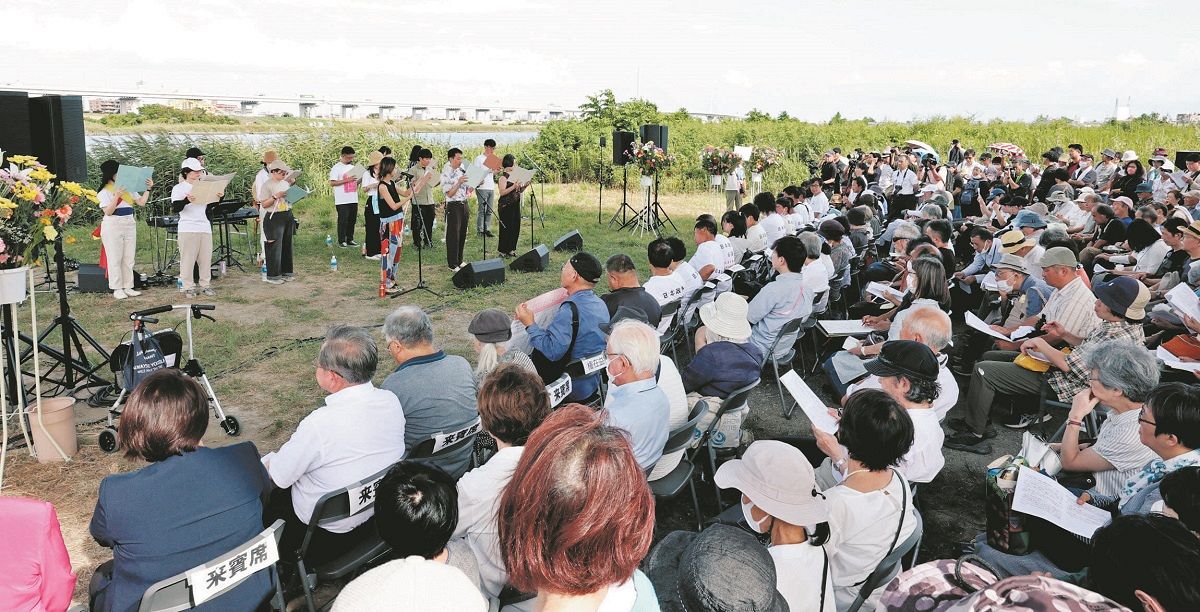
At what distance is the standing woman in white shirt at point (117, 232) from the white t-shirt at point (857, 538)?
835cm

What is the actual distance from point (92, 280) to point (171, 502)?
7.68m

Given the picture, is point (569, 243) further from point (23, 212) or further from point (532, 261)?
point (23, 212)

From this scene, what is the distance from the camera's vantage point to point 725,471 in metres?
2.58

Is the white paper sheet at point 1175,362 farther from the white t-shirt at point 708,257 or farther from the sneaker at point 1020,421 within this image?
the white t-shirt at point 708,257

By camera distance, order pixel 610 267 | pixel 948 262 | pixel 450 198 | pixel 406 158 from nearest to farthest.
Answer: pixel 610 267
pixel 948 262
pixel 450 198
pixel 406 158

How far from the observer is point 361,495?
278 centimetres

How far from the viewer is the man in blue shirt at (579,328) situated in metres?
4.49

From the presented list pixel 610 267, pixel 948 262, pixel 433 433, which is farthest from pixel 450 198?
pixel 433 433

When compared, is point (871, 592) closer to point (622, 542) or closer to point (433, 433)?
point (622, 542)

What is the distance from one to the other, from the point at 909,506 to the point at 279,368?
547 cm

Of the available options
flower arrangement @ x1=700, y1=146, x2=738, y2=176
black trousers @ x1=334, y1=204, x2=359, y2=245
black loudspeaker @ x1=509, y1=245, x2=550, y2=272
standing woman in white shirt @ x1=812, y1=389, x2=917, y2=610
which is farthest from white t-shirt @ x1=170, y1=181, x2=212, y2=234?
flower arrangement @ x1=700, y1=146, x2=738, y2=176

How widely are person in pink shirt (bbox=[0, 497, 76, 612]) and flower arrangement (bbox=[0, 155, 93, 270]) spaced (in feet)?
8.98

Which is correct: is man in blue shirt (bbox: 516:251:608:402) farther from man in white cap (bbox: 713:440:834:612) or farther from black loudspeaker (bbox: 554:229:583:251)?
black loudspeaker (bbox: 554:229:583:251)

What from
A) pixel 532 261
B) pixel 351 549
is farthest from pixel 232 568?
pixel 532 261
